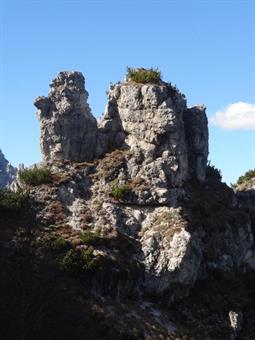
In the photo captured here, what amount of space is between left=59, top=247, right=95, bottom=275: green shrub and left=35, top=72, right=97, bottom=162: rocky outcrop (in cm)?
1444

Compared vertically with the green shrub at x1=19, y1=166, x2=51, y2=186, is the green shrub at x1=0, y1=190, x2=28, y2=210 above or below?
below

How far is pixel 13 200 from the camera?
49.9 metres

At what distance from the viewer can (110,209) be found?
50750 millimetres

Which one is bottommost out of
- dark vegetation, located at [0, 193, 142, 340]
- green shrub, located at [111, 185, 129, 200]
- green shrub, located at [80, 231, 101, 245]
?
dark vegetation, located at [0, 193, 142, 340]

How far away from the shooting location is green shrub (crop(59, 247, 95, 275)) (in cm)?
4325

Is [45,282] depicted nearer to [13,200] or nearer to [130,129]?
[13,200]

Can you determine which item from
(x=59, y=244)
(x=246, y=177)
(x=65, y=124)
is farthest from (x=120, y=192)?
(x=246, y=177)

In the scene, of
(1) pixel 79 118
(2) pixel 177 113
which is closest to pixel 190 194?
(2) pixel 177 113

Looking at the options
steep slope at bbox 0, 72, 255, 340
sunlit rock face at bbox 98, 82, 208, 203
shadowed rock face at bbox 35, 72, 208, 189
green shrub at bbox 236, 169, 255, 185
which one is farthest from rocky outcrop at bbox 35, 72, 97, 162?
green shrub at bbox 236, 169, 255, 185

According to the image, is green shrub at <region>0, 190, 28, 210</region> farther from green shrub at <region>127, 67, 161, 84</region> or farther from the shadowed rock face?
green shrub at <region>127, 67, 161, 84</region>

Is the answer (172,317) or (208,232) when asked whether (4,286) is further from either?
(208,232)

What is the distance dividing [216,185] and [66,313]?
32.6m

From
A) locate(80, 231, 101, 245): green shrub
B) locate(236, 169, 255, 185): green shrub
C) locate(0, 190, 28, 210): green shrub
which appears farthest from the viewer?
locate(236, 169, 255, 185): green shrub

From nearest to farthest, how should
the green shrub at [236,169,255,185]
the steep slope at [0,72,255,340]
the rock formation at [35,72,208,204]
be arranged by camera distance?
the steep slope at [0,72,255,340] → the rock formation at [35,72,208,204] → the green shrub at [236,169,255,185]
